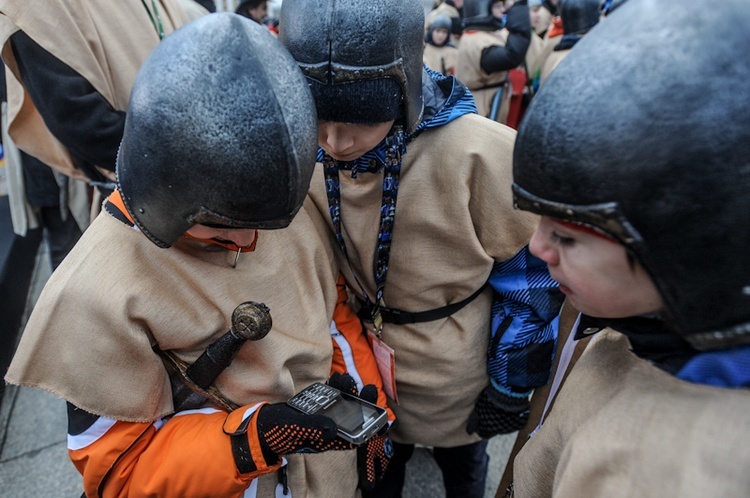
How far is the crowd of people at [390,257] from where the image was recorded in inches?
30.0

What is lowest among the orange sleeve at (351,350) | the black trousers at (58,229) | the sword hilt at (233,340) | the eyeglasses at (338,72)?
the black trousers at (58,229)

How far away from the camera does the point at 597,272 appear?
34.3 inches

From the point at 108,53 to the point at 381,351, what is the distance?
1.78 meters

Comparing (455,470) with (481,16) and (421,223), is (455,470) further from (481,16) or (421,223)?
(481,16)

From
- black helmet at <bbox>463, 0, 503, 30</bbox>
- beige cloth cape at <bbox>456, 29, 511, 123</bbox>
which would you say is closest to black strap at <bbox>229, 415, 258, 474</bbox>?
beige cloth cape at <bbox>456, 29, 511, 123</bbox>

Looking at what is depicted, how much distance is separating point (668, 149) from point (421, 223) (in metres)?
0.90

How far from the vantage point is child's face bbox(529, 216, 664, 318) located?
85 cm

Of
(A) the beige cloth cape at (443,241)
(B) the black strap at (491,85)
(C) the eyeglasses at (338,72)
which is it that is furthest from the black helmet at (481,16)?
(C) the eyeglasses at (338,72)

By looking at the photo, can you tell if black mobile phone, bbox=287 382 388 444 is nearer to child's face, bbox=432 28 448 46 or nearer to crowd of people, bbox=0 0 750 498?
crowd of people, bbox=0 0 750 498

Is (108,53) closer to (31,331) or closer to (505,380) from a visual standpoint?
(31,331)

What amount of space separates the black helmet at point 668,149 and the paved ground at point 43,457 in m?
2.05

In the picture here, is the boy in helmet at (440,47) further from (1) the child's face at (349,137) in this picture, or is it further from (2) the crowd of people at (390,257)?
(1) the child's face at (349,137)

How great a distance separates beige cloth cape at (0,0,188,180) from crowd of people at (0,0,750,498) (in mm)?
13

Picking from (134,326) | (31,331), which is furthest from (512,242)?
(31,331)
